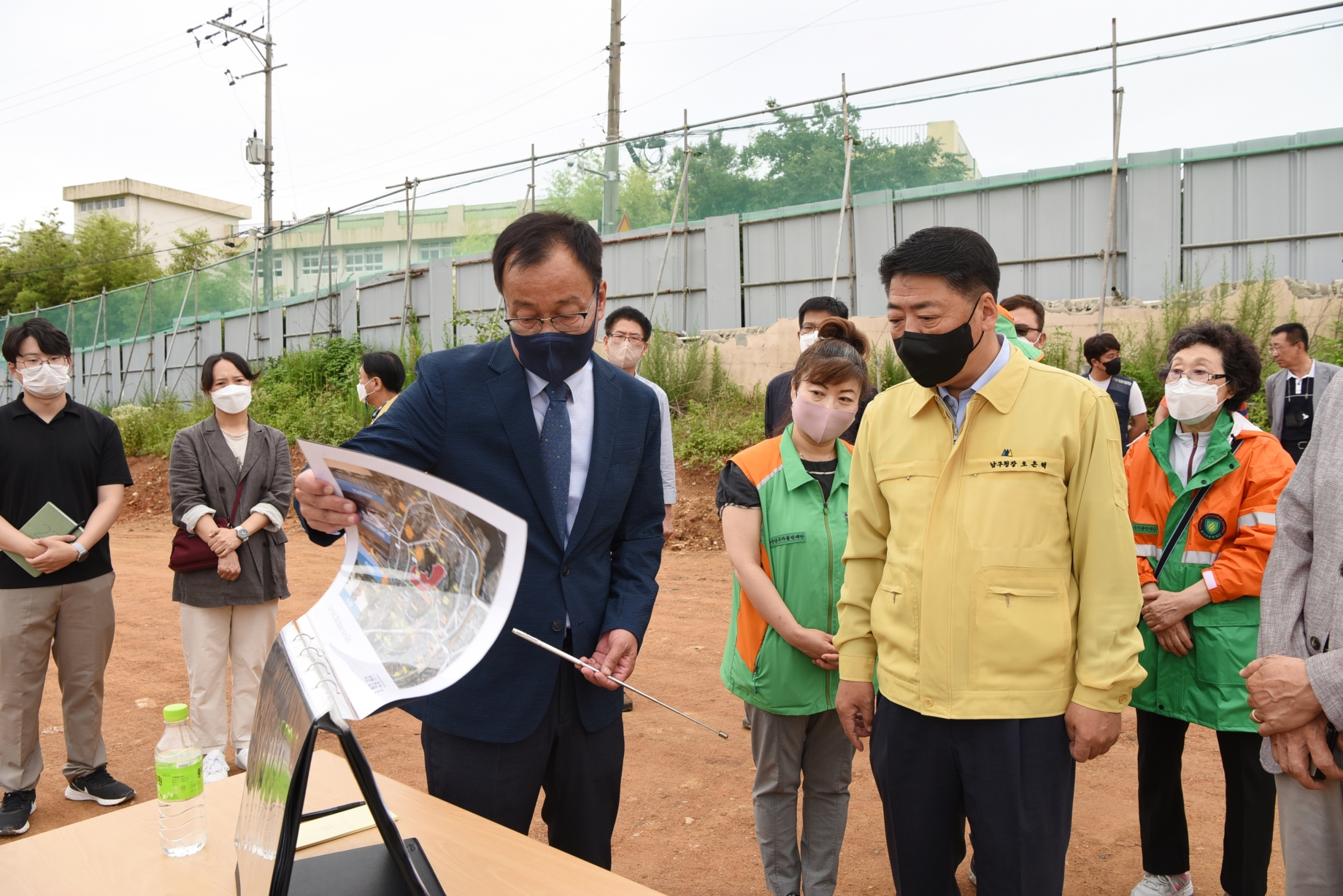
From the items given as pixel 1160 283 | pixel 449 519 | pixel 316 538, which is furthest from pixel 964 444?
pixel 1160 283

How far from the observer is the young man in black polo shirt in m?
3.91

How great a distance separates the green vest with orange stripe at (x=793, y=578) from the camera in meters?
2.85

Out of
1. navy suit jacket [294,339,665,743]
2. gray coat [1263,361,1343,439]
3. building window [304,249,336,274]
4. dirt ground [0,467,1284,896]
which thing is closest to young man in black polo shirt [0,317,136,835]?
dirt ground [0,467,1284,896]

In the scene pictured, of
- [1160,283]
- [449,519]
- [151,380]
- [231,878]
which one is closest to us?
[449,519]

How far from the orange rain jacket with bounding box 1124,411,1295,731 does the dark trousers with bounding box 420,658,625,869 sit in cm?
173

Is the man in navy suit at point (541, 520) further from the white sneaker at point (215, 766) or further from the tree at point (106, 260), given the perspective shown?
the tree at point (106, 260)

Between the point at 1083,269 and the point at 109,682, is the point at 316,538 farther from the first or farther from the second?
the point at 1083,269

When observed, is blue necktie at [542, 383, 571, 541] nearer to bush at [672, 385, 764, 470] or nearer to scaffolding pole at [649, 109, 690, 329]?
bush at [672, 385, 764, 470]

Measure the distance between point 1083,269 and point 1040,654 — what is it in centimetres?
940

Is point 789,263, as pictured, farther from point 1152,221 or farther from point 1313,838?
point 1313,838

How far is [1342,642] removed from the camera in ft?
6.17

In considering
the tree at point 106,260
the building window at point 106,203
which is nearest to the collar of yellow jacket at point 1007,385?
the tree at point 106,260

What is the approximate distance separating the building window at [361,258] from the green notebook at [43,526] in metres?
15.6

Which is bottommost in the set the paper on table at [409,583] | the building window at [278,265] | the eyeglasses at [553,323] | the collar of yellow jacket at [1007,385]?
the paper on table at [409,583]
